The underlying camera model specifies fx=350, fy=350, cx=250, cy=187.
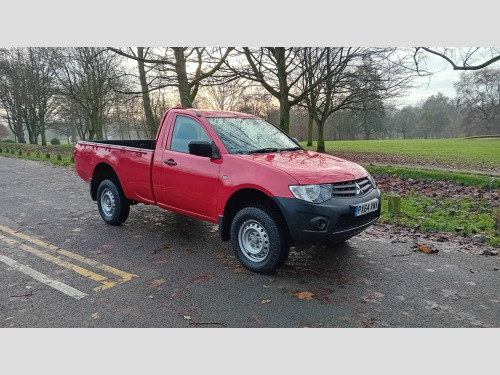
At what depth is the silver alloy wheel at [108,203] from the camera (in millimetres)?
6156

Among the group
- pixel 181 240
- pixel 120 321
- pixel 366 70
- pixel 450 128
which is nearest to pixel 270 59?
pixel 366 70

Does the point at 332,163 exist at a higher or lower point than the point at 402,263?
higher

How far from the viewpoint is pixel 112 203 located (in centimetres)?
617

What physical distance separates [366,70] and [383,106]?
10.0m

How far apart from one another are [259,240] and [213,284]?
75cm

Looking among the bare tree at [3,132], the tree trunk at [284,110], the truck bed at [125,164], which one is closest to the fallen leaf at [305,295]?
the truck bed at [125,164]

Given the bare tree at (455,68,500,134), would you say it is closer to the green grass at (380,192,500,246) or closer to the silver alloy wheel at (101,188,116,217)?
the green grass at (380,192,500,246)

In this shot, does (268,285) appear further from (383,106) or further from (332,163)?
(383,106)

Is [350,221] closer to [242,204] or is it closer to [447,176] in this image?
[242,204]

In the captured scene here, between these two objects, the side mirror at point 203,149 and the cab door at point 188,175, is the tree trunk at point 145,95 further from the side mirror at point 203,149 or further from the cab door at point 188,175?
the side mirror at point 203,149

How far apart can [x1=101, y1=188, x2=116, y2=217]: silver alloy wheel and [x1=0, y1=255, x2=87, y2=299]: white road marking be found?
179 centimetres

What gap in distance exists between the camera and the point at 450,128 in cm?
6975

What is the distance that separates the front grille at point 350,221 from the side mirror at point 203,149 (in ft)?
5.63

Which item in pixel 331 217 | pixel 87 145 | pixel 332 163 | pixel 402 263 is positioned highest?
pixel 87 145
